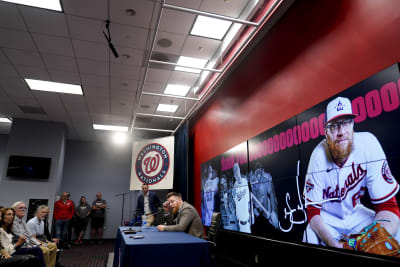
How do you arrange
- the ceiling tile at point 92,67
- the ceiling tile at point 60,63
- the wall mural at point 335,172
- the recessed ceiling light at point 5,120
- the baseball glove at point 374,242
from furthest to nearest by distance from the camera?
the recessed ceiling light at point 5,120 < the ceiling tile at point 92,67 < the ceiling tile at point 60,63 < the wall mural at point 335,172 < the baseball glove at point 374,242

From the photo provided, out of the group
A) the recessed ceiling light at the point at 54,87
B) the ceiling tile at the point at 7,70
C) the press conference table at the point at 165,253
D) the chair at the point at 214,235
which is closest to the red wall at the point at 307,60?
the chair at the point at 214,235

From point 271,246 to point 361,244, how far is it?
1312mm

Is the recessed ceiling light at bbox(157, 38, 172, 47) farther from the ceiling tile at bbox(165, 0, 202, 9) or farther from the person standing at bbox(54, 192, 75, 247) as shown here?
the person standing at bbox(54, 192, 75, 247)

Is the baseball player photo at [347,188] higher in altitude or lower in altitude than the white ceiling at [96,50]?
lower

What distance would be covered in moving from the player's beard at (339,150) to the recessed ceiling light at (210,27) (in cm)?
251

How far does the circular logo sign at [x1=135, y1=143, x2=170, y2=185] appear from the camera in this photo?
7238 mm

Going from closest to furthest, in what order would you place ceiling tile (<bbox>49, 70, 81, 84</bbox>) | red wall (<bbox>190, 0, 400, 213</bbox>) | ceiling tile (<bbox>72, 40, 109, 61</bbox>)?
1. red wall (<bbox>190, 0, 400, 213</bbox>)
2. ceiling tile (<bbox>72, 40, 109, 61</bbox>)
3. ceiling tile (<bbox>49, 70, 81, 84</bbox>)

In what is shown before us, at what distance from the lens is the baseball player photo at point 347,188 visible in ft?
6.86

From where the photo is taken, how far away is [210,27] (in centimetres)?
431

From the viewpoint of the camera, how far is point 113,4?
3781mm

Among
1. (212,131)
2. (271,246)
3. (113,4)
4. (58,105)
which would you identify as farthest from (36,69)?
(271,246)

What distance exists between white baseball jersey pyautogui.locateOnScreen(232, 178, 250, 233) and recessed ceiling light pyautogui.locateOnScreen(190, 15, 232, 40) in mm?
2383

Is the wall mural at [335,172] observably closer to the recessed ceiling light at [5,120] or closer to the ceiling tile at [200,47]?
the ceiling tile at [200,47]
